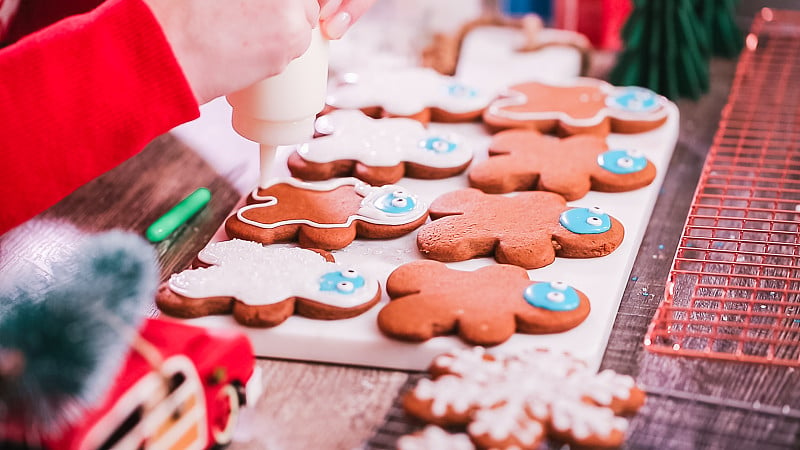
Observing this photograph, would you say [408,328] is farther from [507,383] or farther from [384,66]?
[384,66]

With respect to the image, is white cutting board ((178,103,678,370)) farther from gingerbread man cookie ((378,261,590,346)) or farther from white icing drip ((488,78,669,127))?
white icing drip ((488,78,669,127))

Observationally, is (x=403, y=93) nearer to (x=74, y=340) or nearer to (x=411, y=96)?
(x=411, y=96)

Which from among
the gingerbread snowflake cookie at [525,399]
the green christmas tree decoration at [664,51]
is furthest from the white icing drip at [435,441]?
the green christmas tree decoration at [664,51]

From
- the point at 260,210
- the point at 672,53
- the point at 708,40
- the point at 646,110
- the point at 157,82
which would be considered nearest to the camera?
the point at 157,82

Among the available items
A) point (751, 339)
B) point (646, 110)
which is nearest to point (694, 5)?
point (646, 110)

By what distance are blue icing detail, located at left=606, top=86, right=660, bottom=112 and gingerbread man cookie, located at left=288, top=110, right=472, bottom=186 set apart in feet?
0.74

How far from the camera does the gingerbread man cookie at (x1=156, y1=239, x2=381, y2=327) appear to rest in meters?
0.78

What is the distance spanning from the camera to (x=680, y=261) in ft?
2.80

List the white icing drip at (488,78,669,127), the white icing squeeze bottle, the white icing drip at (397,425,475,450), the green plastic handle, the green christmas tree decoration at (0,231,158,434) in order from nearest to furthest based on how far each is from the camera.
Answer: the green christmas tree decoration at (0,231,158,434)
the white icing drip at (397,425,475,450)
the white icing squeeze bottle
the green plastic handle
the white icing drip at (488,78,669,127)

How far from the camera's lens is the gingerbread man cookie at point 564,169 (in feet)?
3.24

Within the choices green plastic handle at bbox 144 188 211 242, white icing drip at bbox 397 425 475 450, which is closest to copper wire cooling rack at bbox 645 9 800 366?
white icing drip at bbox 397 425 475 450

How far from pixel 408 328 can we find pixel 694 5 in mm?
894

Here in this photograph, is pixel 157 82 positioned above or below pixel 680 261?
above

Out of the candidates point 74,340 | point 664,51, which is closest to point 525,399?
point 74,340
